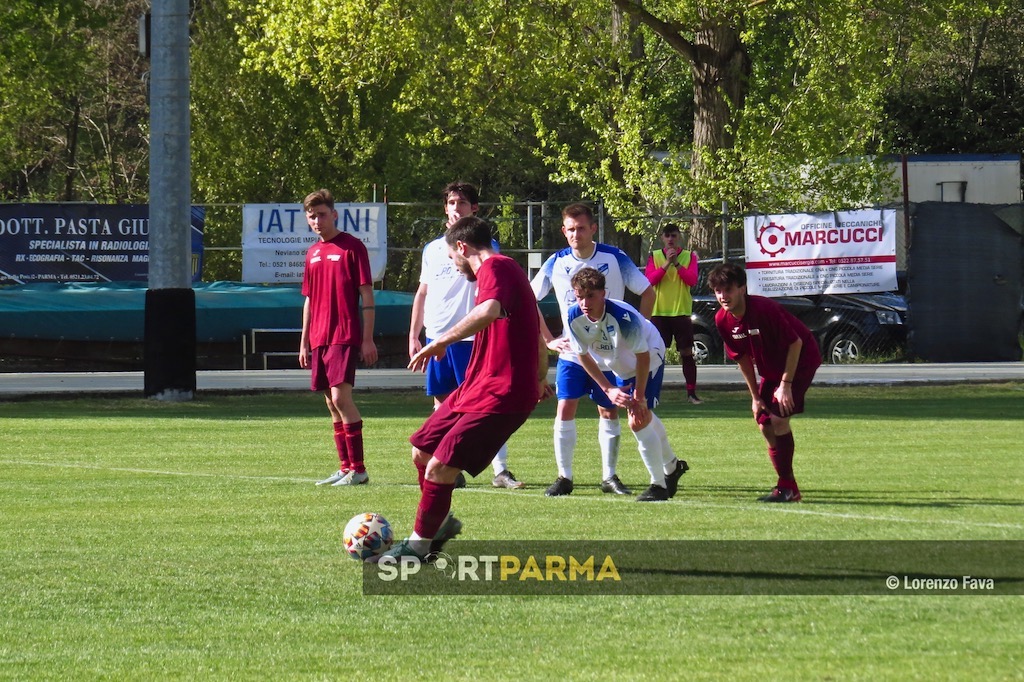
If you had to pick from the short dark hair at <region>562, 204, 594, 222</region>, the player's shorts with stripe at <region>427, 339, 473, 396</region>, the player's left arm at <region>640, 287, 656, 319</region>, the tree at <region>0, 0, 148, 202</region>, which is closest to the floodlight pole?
the player's shorts with stripe at <region>427, 339, 473, 396</region>

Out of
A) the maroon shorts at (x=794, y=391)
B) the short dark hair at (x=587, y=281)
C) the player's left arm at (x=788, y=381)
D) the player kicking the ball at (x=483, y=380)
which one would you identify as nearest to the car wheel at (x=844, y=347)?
the maroon shorts at (x=794, y=391)

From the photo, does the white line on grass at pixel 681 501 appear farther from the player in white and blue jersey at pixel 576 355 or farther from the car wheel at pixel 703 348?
the car wheel at pixel 703 348

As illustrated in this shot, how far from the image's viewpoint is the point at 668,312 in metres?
19.2

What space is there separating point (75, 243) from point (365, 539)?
21.6 metres

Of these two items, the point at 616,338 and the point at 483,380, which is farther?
the point at 616,338

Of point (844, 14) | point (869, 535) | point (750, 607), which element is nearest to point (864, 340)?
point (844, 14)

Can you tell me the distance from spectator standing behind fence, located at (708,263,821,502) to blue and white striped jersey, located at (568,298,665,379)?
0.48 meters

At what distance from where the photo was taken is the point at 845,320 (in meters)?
27.4

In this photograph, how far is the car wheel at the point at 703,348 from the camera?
2778cm

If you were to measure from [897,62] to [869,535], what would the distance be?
3255cm

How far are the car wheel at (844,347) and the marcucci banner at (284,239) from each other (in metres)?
7.92

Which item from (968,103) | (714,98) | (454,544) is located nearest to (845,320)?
(714,98)

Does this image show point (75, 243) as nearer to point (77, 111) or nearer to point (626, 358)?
point (77, 111)

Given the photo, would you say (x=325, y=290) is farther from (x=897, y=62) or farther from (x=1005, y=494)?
(x=897, y=62)
